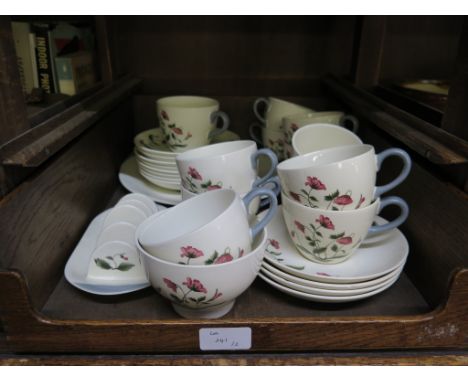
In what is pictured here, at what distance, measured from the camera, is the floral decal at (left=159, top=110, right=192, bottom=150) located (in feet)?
2.76

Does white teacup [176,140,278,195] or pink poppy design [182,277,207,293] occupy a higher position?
white teacup [176,140,278,195]

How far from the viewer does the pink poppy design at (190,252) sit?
47 cm

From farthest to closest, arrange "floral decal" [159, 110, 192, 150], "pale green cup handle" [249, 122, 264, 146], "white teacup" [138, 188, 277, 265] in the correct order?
"pale green cup handle" [249, 122, 264, 146]
"floral decal" [159, 110, 192, 150]
"white teacup" [138, 188, 277, 265]

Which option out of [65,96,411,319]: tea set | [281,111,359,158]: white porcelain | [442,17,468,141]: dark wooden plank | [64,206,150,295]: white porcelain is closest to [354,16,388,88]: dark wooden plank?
[281,111,359,158]: white porcelain

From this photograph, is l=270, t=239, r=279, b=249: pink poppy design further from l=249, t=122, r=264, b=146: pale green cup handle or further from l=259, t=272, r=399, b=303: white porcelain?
l=249, t=122, r=264, b=146: pale green cup handle

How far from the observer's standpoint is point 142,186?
0.84 m

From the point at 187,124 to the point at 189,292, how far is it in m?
0.43

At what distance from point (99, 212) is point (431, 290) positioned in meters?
0.54

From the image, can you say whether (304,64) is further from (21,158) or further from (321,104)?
(21,158)

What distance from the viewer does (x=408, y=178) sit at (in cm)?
65

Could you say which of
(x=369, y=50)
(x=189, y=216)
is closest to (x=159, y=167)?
(x=189, y=216)

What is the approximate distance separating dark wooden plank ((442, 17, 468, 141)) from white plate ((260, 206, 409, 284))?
0.16 meters

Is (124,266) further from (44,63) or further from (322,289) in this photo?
(44,63)

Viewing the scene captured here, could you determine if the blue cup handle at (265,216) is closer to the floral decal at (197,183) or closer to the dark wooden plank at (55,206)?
the floral decal at (197,183)
